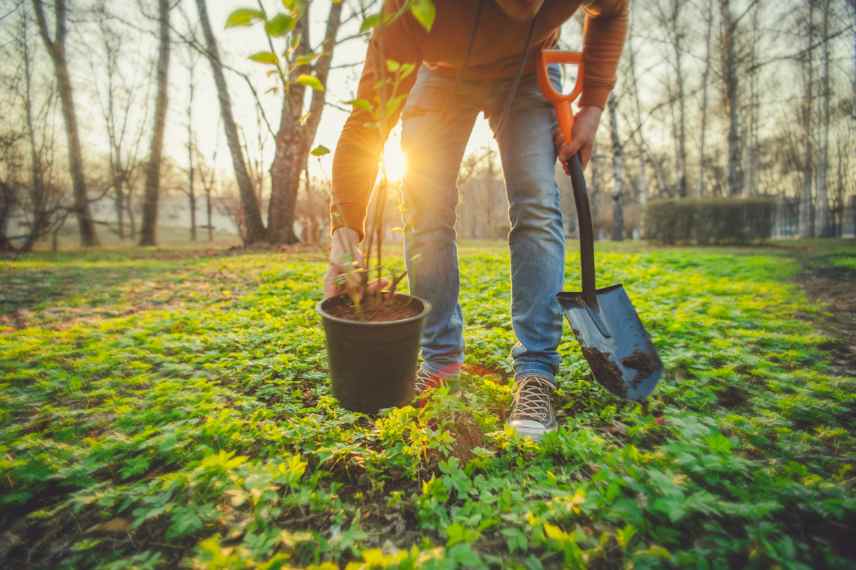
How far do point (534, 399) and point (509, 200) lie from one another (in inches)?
34.4

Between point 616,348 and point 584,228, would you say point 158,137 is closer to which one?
point 584,228

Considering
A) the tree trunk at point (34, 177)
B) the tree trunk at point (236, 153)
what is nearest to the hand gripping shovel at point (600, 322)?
the tree trunk at point (236, 153)

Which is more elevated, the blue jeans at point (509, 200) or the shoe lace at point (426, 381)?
the blue jeans at point (509, 200)

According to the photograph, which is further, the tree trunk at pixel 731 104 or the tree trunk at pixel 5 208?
the tree trunk at pixel 731 104

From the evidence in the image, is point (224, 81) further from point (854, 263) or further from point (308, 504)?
point (854, 263)

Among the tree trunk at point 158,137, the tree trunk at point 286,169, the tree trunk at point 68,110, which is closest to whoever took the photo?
the tree trunk at point 286,169

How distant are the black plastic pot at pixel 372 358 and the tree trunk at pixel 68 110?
9.59 metres

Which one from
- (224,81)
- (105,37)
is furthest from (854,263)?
(105,37)

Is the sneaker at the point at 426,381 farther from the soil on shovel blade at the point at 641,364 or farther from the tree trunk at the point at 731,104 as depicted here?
the tree trunk at the point at 731,104

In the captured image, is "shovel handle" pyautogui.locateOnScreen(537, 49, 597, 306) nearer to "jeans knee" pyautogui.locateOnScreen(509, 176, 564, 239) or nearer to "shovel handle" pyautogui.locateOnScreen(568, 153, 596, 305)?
"shovel handle" pyautogui.locateOnScreen(568, 153, 596, 305)

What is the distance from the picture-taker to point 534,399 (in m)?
1.57

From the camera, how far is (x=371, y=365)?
4.58 ft

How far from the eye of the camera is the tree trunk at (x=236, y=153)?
1002 centimetres

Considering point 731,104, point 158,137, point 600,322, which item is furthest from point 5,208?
point 731,104
